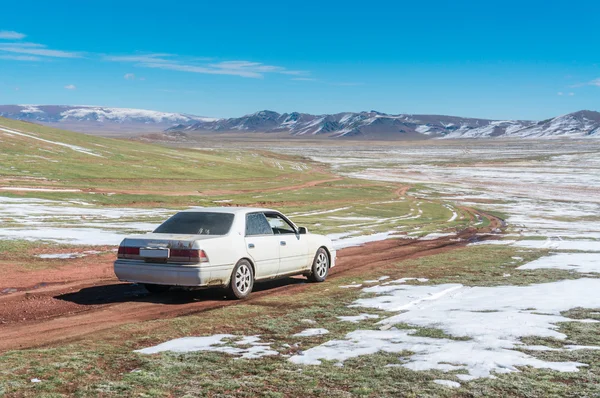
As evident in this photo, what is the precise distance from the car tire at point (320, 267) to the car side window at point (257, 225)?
1.66m

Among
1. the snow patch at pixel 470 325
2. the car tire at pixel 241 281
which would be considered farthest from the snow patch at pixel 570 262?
the car tire at pixel 241 281

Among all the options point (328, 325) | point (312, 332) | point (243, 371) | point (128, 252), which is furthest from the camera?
point (128, 252)

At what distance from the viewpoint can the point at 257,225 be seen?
12734 millimetres

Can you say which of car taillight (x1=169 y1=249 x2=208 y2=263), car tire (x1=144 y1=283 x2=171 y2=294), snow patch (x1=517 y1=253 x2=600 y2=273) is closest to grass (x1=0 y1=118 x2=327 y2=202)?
car tire (x1=144 y1=283 x2=171 y2=294)

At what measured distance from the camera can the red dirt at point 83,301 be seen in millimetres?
9094

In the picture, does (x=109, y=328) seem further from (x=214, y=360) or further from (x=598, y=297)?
(x=598, y=297)

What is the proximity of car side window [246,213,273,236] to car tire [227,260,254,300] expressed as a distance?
677mm

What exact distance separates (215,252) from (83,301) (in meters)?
2.60

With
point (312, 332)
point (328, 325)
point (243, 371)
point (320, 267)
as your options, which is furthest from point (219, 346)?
point (320, 267)

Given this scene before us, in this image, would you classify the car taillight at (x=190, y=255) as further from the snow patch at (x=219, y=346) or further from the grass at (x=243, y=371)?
the snow patch at (x=219, y=346)

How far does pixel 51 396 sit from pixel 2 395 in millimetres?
450

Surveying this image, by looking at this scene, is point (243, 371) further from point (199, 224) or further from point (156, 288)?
point (156, 288)

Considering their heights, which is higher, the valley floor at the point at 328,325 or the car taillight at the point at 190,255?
the car taillight at the point at 190,255

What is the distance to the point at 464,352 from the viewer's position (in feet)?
24.5
